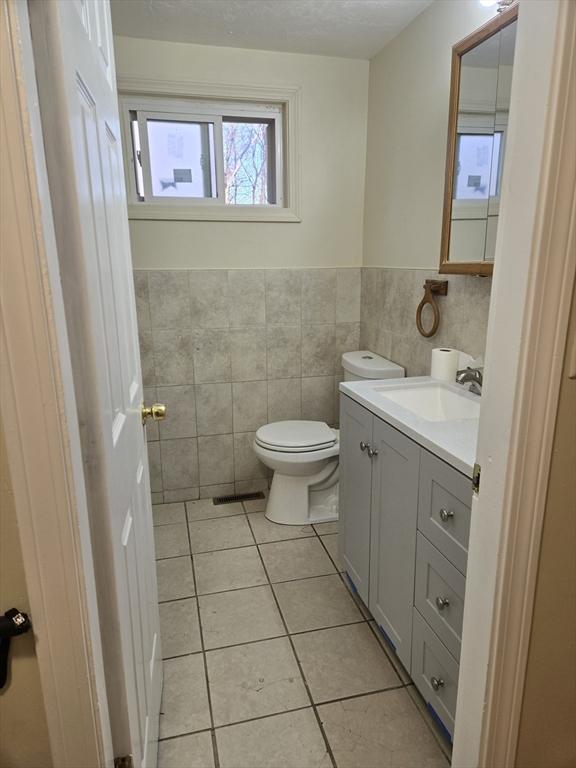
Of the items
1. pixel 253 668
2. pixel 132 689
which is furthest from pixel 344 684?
pixel 132 689

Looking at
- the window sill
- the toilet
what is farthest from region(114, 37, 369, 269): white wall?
the toilet

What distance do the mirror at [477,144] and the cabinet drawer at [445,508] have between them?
80 cm

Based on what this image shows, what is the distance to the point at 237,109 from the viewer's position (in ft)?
8.46

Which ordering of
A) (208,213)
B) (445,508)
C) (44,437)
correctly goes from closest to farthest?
1. (44,437)
2. (445,508)
3. (208,213)

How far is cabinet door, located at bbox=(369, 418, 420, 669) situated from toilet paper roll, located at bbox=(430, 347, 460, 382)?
46 cm

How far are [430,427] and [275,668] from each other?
1006 millimetres

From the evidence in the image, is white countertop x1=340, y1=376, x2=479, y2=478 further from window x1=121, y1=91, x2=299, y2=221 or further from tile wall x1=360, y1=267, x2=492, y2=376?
window x1=121, y1=91, x2=299, y2=221

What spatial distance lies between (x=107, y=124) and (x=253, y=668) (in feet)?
5.55

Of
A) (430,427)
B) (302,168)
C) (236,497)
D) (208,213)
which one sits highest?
(302,168)

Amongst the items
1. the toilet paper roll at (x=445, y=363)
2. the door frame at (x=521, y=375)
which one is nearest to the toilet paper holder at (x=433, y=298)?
the toilet paper roll at (x=445, y=363)

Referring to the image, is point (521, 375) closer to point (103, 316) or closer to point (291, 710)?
point (103, 316)

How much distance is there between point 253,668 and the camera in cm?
170

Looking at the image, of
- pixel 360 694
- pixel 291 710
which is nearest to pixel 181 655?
pixel 291 710

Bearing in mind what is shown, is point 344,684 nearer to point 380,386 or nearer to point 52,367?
point 380,386
